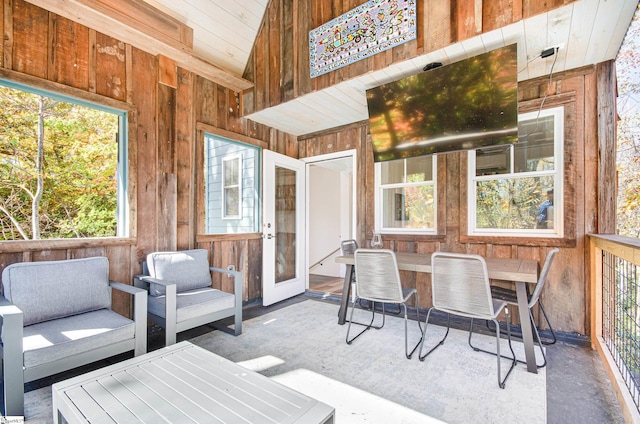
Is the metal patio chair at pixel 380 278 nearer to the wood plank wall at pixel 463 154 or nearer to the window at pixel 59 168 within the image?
the wood plank wall at pixel 463 154

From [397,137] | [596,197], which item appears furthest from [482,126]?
[596,197]

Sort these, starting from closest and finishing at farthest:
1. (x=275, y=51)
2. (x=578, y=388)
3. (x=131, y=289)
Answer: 1. (x=578, y=388)
2. (x=131, y=289)
3. (x=275, y=51)

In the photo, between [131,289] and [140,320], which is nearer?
[140,320]

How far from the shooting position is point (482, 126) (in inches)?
105

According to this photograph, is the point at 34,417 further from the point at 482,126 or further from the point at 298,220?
the point at 482,126

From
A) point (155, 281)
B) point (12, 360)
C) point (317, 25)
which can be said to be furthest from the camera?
point (317, 25)

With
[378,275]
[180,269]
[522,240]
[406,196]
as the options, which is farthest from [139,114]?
[522,240]

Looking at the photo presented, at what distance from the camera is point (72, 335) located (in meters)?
1.94

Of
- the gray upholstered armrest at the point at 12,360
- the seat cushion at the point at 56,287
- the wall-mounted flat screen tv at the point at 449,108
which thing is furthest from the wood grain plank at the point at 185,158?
the wall-mounted flat screen tv at the point at 449,108

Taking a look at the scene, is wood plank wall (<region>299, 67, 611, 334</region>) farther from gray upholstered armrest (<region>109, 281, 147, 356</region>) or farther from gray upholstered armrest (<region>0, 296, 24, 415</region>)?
gray upholstered armrest (<region>0, 296, 24, 415</region>)

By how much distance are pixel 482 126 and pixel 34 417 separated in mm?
3846

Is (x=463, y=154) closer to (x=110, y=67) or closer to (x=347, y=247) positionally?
(x=347, y=247)

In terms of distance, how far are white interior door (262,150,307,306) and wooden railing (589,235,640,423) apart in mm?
3469

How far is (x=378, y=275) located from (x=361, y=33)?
7.81 feet
